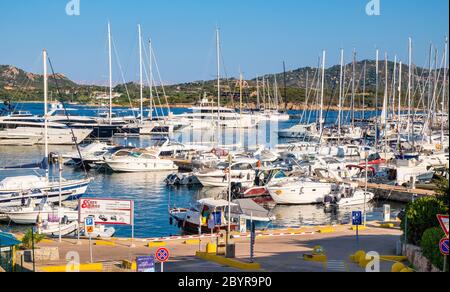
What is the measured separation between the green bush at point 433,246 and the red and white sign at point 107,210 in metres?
9.90

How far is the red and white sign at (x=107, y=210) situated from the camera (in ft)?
82.8

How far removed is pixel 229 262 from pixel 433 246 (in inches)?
249

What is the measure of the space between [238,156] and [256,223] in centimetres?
2388

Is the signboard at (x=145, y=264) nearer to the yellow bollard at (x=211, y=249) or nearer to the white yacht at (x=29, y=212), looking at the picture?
the yellow bollard at (x=211, y=249)

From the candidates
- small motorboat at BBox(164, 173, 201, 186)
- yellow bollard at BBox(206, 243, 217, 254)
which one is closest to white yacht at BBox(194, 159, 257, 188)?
small motorboat at BBox(164, 173, 201, 186)

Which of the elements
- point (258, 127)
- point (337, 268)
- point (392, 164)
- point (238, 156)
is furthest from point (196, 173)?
point (258, 127)

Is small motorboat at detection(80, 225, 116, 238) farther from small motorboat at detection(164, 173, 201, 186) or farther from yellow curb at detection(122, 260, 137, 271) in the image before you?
small motorboat at detection(164, 173, 201, 186)

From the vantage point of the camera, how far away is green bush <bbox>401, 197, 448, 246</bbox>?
22062mm

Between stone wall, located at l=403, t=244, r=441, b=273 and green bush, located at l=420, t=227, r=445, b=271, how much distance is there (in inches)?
7.0

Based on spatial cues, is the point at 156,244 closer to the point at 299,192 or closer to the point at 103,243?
the point at 103,243

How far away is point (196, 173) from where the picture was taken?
181 ft

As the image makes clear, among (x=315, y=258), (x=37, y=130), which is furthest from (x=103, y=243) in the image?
(x=37, y=130)
